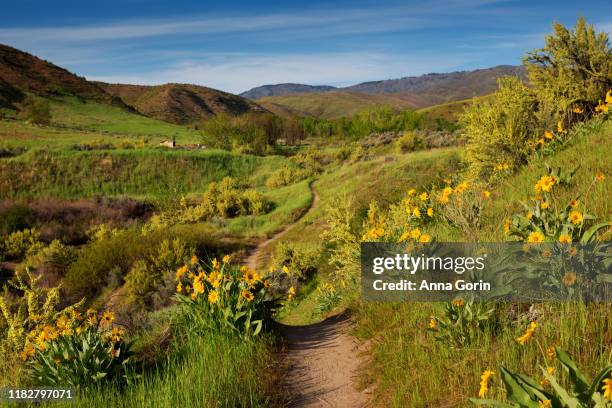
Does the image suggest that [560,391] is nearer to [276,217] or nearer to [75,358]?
[75,358]

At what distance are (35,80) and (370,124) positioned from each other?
50193 millimetres

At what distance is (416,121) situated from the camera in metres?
74.9

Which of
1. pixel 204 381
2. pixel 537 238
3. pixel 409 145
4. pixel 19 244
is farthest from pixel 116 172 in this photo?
pixel 537 238

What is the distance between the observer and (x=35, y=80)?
60156 millimetres

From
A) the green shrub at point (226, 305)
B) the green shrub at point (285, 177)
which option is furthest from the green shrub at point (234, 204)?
the green shrub at point (226, 305)

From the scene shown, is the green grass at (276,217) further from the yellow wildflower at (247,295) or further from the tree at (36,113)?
the tree at (36,113)

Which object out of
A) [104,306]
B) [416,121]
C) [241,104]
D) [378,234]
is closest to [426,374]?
[378,234]

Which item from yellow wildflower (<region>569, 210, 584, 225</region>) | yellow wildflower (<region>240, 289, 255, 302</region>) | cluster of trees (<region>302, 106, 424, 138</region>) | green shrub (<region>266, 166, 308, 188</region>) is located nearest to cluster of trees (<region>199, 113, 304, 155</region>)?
green shrub (<region>266, 166, 308, 188</region>)

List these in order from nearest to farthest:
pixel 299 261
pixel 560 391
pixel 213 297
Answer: pixel 560 391, pixel 213 297, pixel 299 261

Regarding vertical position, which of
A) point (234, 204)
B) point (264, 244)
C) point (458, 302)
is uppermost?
point (458, 302)

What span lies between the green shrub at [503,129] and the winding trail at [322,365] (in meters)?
5.50

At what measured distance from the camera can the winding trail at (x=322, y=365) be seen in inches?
141

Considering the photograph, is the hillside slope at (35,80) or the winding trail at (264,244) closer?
the winding trail at (264,244)

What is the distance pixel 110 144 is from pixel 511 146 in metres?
29.1
